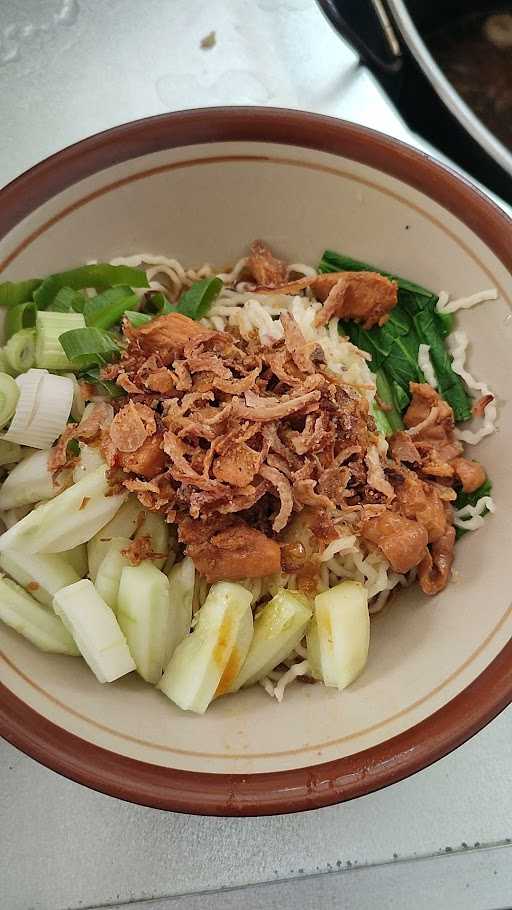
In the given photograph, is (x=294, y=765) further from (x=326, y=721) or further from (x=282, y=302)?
(x=282, y=302)

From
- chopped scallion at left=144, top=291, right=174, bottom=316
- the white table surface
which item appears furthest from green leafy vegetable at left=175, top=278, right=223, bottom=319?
the white table surface

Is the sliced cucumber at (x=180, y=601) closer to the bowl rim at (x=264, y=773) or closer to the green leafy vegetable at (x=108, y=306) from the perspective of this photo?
the bowl rim at (x=264, y=773)

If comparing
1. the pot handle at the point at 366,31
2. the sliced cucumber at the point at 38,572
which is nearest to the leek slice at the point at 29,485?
the sliced cucumber at the point at 38,572

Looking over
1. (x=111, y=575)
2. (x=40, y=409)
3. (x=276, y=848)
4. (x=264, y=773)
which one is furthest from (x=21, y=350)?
(x=276, y=848)

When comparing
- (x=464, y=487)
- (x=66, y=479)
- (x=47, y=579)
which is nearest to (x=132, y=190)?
(x=66, y=479)

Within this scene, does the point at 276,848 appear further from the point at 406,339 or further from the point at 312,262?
the point at 312,262

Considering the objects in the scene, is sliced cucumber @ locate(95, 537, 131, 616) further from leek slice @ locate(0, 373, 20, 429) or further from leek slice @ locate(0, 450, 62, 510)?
leek slice @ locate(0, 373, 20, 429)
